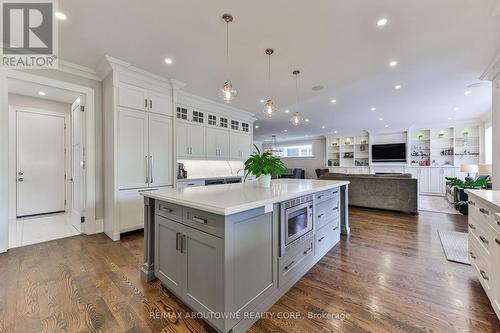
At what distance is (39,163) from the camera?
4.58 m

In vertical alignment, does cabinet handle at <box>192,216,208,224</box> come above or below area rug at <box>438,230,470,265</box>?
above

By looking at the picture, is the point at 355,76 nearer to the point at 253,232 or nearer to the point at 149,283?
the point at 253,232

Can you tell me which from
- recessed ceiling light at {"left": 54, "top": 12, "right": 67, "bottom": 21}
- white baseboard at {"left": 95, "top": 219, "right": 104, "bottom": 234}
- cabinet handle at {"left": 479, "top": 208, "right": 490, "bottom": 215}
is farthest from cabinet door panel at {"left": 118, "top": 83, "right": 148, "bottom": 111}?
cabinet handle at {"left": 479, "top": 208, "right": 490, "bottom": 215}

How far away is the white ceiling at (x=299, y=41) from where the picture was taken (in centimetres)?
219

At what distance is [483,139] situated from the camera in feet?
24.4

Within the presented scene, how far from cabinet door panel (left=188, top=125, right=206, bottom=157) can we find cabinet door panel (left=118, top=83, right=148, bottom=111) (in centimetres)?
125

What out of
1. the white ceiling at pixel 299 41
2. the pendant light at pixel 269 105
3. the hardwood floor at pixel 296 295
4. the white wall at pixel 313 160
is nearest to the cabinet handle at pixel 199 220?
the hardwood floor at pixel 296 295

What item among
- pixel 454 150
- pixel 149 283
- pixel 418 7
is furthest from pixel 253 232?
pixel 454 150

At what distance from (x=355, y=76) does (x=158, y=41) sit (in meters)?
3.31

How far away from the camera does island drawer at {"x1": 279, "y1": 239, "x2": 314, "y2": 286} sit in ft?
6.20

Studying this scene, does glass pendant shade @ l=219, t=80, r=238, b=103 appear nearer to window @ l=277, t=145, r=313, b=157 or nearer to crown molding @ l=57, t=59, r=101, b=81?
crown molding @ l=57, t=59, r=101, b=81

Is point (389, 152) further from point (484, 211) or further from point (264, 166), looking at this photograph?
point (264, 166)

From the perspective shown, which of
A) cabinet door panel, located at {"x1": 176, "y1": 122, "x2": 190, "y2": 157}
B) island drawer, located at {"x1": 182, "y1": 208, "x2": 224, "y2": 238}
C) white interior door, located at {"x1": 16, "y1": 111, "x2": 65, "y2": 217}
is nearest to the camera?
island drawer, located at {"x1": 182, "y1": 208, "x2": 224, "y2": 238}

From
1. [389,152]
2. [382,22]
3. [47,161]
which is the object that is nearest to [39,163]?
[47,161]
